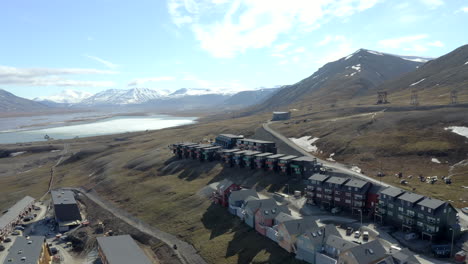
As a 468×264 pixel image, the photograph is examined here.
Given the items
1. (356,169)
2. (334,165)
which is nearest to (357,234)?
(356,169)

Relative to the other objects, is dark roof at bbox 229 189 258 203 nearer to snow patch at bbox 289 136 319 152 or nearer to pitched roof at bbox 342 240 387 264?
pitched roof at bbox 342 240 387 264

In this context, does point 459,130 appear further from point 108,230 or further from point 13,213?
point 13,213

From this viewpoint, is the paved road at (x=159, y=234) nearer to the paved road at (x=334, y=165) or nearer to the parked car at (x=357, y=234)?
the parked car at (x=357, y=234)

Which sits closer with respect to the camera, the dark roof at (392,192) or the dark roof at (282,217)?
the dark roof at (392,192)

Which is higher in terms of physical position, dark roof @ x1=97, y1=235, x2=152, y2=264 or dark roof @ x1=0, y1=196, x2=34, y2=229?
dark roof @ x1=0, y1=196, x2=34, y2=229

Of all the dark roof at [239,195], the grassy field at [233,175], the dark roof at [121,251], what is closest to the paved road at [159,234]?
the grassy field at [233,175]

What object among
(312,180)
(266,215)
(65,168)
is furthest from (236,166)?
(65,168)

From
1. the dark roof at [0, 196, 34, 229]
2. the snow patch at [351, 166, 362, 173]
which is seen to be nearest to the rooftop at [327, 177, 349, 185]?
the snow patch at [351, 166, 362, 173]

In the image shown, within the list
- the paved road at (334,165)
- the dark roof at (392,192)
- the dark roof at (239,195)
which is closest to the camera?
the dark roof at (392,192)
